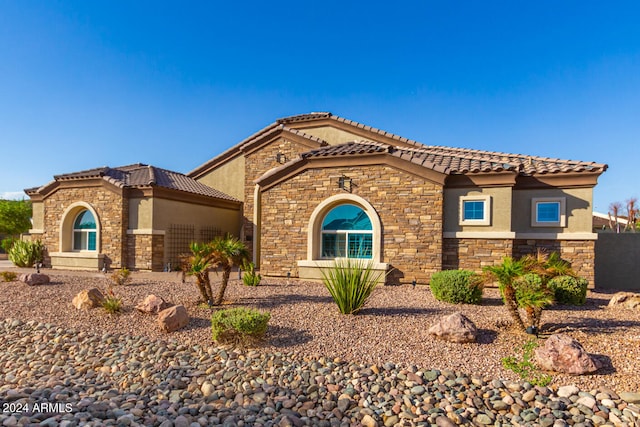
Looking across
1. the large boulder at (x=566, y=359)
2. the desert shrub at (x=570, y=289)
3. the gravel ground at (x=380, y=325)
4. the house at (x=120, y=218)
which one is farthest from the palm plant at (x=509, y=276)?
the house at (x=120, y=218)

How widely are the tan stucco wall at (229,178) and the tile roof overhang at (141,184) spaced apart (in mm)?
806

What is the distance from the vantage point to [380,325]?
771 centimetres

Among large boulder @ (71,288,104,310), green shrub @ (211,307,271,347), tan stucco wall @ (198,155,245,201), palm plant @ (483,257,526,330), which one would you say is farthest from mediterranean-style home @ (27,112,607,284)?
green shrub @ (211,307,271,347)

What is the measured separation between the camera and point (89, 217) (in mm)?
18047

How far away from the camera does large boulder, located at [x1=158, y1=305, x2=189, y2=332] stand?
7598 millimetres

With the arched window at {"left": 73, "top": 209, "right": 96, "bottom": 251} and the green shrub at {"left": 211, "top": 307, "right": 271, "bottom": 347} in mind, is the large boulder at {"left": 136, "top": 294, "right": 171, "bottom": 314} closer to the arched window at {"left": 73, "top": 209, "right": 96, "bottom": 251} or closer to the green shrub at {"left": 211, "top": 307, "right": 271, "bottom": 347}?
the green shrub at {"left": 211, "top": 307, "right": 271, "bottom": 347}

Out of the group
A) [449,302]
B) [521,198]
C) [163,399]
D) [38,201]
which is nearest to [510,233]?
[521,198]

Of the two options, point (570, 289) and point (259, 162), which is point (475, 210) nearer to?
point (570, 289)

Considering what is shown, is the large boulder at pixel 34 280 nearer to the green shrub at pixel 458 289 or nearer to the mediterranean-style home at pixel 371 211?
the mediterranean-style home at pixel 371 211

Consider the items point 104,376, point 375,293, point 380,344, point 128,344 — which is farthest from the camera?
point 375,293

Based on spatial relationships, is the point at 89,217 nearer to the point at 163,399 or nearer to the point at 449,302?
the point at 163,399

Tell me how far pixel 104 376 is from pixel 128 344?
1.07 m

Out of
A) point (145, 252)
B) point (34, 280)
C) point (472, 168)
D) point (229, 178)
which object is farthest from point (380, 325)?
point (229, 178)

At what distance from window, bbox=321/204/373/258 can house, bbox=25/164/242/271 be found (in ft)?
25.7
